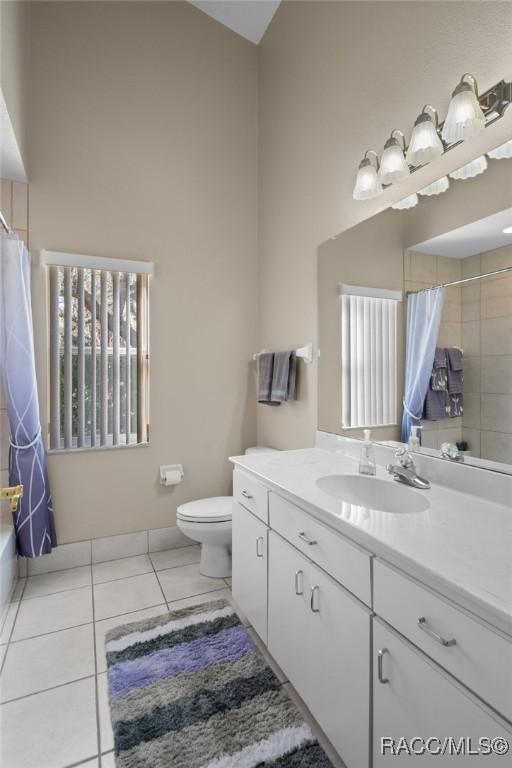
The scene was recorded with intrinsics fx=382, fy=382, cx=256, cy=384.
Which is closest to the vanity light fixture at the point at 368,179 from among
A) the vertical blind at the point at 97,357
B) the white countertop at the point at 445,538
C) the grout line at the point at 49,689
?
the white countertop at the point at 445,538

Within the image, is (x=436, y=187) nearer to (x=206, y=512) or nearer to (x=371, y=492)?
(x=371, y=492)

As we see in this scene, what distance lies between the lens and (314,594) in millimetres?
1198

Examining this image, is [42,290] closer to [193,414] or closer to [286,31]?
[193,414]

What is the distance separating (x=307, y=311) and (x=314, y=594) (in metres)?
1.52

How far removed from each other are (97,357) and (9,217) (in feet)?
3.01

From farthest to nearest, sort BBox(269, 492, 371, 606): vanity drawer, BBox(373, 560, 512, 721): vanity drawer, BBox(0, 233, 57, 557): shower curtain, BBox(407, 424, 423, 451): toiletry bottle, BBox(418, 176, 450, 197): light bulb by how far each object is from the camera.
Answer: BBox(0, 233, 57, 557): shower curtain → BBox(407, 424, 423, 451): toiletry bottle → BBox(418, 176, 450, 197): light bulb → BBox(269, 492, 371, 606): vanity drawer → BBox(373, 560, 512, 721): vanity drawer

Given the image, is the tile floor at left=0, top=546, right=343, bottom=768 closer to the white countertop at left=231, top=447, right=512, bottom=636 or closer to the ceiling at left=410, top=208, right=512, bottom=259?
the white countertop at left=231, top=447, right=512, bottom=636

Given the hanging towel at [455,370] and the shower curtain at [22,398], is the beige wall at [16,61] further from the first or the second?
the hanging towel at [455,370]

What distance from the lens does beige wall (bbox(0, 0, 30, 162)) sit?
1.60 metres

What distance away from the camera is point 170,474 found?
2.57 m

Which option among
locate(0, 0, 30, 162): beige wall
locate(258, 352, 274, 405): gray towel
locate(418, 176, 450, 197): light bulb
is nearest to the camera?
locate(418, 176, 450, 197): light bulb

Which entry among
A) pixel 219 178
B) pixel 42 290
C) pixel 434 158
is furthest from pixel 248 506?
pixel 219 178

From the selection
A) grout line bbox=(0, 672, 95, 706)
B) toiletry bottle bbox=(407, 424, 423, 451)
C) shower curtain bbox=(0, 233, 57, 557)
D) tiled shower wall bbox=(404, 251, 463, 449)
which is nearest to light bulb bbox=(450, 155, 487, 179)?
tiled shower wall bbox=(404, 251, 463, 449)

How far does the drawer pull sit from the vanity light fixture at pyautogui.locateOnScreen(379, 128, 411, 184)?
4.95ft
